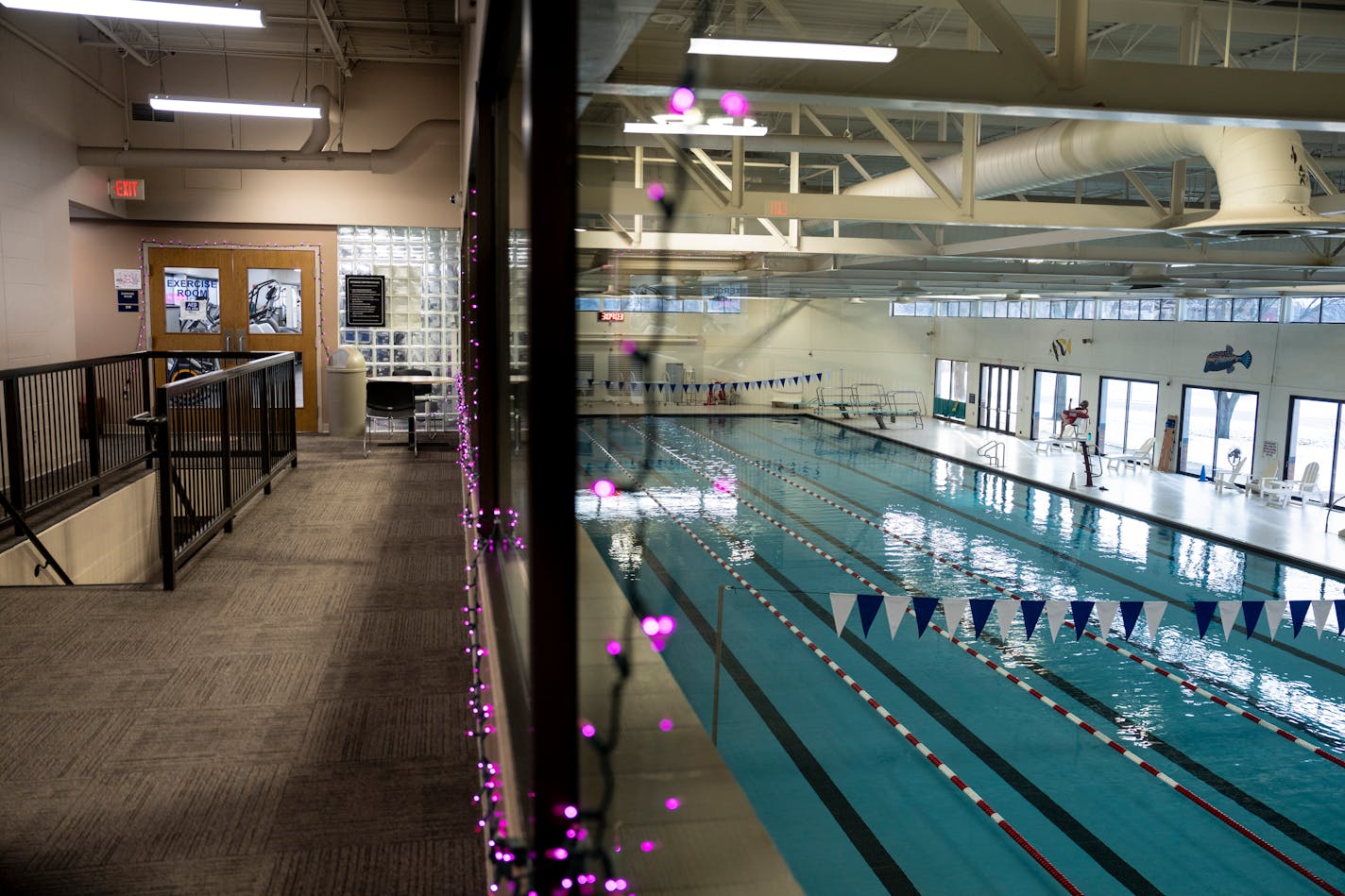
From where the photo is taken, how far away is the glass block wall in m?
12.8

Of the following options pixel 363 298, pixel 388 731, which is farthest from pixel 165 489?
pixel 363 298

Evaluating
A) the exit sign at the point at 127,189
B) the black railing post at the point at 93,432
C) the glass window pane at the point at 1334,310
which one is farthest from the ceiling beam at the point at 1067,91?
the glass window pane at the point at 1334,310

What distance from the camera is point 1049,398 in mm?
22031

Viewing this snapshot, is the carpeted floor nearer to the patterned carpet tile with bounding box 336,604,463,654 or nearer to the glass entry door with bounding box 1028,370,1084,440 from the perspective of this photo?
the patterned carpet tile with bounding box 336,604,463,654

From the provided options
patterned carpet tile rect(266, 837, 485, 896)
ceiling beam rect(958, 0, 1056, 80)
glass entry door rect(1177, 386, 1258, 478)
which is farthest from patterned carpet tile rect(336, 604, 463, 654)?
glass entry door rect(1177, 386, 1258, 478)

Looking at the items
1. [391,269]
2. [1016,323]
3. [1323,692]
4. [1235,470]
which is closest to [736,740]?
[1323,692]

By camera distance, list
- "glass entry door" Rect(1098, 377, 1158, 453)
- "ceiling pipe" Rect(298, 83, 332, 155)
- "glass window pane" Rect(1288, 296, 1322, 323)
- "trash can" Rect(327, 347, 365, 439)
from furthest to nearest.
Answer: "glass entry door" Rect(1098, 377, 1158, 453) → "glass window pane" Rect(1288, 296, 1322, 323) → "trash can" Rect(327, 347, 365, 439) → "ceiling pipe" Rect(298, 83, 332, 155)

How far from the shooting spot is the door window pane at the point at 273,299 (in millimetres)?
12641

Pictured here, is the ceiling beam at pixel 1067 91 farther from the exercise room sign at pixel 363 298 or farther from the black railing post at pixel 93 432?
the exercise room sign at pixel 363 298

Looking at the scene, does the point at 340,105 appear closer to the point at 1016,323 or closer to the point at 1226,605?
the point at 1226,605

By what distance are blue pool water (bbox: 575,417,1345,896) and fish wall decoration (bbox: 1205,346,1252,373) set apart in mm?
5919

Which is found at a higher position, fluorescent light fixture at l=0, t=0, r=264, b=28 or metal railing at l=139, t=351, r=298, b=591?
fluorescent light fixture at l=0, t=0, r=264, b=28

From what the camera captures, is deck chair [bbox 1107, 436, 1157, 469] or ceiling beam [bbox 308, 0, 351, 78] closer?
ceiling beam [bbox 308, 0, 351, 78]

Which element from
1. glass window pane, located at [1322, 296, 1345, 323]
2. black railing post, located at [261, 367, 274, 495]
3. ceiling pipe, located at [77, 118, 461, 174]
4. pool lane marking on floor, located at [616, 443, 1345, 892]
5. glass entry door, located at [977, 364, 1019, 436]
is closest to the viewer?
pool lane marking on floor, located at [616, 443, 1345, 892]
